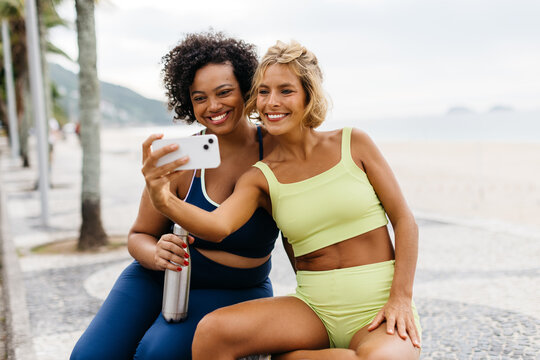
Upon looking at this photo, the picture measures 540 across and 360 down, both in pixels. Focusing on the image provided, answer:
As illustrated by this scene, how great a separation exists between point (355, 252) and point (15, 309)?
362 cm

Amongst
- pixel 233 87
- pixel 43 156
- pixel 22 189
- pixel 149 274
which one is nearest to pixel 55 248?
pixel 43 156

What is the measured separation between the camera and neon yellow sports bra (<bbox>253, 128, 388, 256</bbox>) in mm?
2330

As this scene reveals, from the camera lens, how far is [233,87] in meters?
2.73

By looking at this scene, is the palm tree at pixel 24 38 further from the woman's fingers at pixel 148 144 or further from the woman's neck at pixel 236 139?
the woman's fingers at pixel 148 144

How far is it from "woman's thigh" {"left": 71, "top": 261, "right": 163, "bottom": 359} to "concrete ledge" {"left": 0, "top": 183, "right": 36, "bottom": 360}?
1.43m

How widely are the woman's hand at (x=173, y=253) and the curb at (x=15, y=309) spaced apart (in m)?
2.01

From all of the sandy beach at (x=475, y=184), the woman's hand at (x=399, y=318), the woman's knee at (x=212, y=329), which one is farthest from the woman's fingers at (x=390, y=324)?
the sandy beach at (x=475, y=184)

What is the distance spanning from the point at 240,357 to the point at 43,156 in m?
7.80

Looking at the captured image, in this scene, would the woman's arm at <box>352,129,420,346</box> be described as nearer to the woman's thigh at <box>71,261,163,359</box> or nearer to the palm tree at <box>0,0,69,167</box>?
the woman's thigh at <box>71,261,163,359</box>

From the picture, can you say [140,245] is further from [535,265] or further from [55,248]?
[55,248]

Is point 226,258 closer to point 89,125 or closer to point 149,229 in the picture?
point 149,229

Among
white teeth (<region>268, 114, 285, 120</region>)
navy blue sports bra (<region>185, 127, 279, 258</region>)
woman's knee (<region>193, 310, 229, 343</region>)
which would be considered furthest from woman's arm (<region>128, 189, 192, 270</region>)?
white teeth (<region>268, 114, 285, 120</region>)

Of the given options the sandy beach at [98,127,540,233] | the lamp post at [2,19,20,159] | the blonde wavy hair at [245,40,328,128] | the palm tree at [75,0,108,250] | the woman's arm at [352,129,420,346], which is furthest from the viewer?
the lamp post at [2,19,20,159]

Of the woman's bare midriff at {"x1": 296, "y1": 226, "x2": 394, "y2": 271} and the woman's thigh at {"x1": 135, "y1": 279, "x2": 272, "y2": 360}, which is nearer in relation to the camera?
the woman's bare midriff at {"x1": 296, "y1": 226, "x2": 394, "y2": 271}
